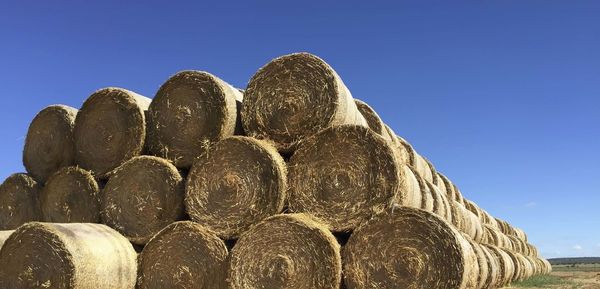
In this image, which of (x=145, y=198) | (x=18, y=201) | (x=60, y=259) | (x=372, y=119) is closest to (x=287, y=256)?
(x=145, y=198)

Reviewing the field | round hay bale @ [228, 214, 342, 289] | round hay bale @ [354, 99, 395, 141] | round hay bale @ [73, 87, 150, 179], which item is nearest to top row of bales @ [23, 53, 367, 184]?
round hay bale @ [73, 87, 150, 179]

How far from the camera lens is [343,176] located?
6.35 meters

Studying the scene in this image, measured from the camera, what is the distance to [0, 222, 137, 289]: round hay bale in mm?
5996

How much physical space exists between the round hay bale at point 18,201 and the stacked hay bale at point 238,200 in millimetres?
540

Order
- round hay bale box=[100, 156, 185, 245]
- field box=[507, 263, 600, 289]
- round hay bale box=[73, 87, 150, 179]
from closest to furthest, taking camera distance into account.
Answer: round hay bale box=[100, 156, 185, 245] → round hay bale box=[73, 87, 150, 179] → field box=[507, 263, 600, 289]

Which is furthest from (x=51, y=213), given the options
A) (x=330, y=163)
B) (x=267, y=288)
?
(x=330, y=163)

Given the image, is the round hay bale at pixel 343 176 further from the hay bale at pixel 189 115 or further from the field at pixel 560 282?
the field at pixel 560 282

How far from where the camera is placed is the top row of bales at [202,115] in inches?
266

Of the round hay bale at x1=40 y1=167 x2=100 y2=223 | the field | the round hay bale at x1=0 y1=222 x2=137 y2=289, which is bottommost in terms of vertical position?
the round hay bale at x1=0 y1=222 x2=137 y2=289

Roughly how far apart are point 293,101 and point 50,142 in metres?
3.70

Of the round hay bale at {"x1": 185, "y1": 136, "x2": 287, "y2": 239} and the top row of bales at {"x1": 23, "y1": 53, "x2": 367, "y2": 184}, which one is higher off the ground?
the top row of bales at {"x1": 23, "y1": 53, "x2": 367, "y2": 184}

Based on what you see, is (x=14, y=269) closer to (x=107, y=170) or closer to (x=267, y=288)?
(x=107, y=170)

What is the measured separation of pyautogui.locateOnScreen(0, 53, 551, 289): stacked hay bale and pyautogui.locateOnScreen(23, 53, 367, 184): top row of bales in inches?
0.6

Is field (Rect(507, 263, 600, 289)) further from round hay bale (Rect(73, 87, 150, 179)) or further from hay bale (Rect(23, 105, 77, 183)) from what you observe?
hay bale (Rect(23, 105, 77, 183))
